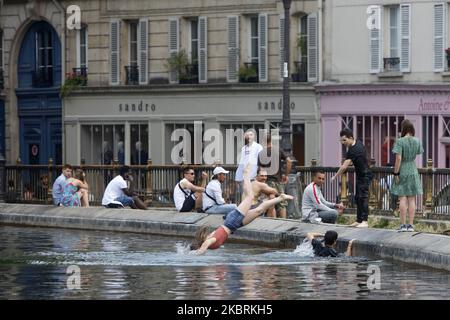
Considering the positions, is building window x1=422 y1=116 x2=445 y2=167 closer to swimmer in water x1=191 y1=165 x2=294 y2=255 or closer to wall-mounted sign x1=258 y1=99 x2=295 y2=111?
wall-mounted sign x1=258 y1=99 x2=295 y2=111

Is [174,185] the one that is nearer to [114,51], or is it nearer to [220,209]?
[220,209]

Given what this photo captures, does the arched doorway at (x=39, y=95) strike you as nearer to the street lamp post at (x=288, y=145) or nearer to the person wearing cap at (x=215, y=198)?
the street lamp post at (x=288, y=145)

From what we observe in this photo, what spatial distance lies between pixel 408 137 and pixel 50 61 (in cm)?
3224

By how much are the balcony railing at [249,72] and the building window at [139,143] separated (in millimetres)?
4539

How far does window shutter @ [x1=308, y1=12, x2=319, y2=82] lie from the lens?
5266cm

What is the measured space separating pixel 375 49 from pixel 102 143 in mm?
11538

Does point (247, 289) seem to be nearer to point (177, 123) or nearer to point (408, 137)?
point (408, 137)

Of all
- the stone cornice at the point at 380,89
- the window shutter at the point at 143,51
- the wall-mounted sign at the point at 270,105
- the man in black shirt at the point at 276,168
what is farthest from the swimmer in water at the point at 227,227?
the window shutter at the point at 143,51

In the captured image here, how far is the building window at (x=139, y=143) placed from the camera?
5738cm

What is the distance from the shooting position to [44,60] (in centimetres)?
6131

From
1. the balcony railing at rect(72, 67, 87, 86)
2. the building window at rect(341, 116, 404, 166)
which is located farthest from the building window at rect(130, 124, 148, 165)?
the building window at rect(341, 116, 404, 166)

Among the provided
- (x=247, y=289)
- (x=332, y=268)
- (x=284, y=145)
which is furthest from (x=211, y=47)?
(x=247, y=289)

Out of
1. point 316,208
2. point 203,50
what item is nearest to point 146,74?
point 203,50
